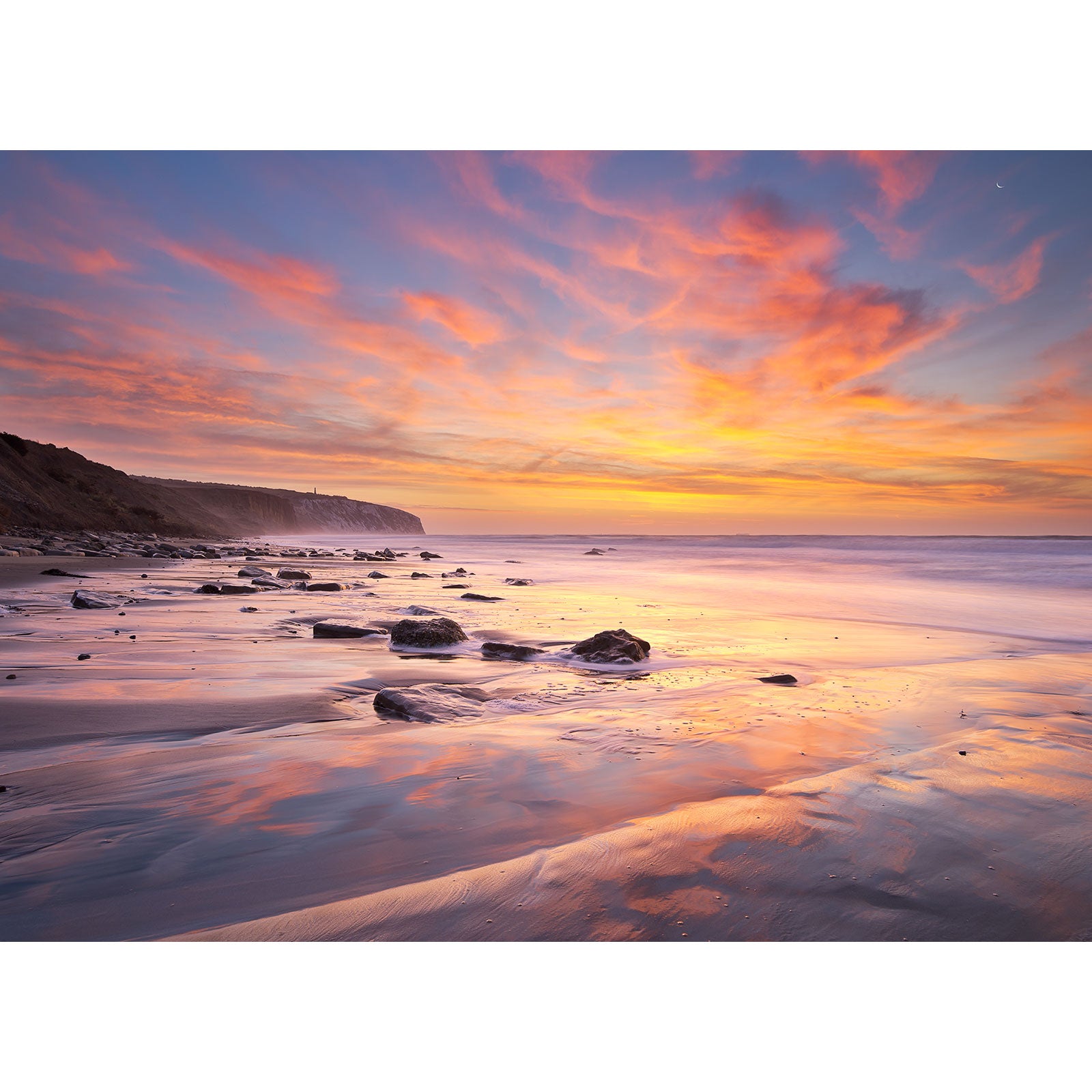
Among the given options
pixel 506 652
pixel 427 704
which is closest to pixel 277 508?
pixel 506 652

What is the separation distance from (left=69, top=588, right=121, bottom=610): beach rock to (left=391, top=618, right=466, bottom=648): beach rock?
3.94 m

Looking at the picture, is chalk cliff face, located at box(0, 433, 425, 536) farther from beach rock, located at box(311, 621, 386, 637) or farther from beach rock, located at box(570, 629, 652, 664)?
beach rock, located at box(570, 629, 652, 664)

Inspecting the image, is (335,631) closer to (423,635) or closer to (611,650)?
(423,635)

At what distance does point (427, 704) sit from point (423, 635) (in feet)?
6.36

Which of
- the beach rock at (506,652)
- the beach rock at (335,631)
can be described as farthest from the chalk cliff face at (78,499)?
the beach rock at (506,652)

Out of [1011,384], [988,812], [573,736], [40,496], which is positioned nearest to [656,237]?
[1011,384]

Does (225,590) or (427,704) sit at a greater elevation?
(225,590)

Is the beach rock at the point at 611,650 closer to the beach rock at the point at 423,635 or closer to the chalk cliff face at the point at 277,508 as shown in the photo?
the beach rock at the point at 423,635

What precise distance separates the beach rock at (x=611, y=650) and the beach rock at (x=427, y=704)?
1.44 meters

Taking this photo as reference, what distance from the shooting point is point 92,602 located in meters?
6.79

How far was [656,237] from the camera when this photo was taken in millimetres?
6797

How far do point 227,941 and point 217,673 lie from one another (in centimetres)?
295
